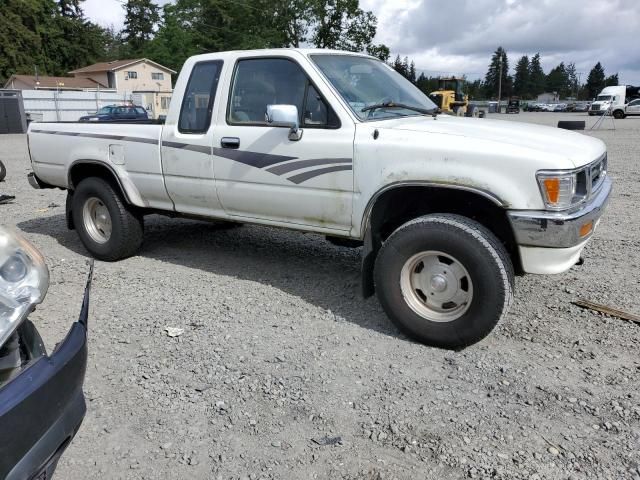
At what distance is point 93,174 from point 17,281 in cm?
404

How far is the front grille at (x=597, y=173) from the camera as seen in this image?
3562 millimetres

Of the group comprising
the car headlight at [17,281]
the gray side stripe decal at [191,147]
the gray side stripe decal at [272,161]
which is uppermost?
the gray side stripe decal at [191,147]

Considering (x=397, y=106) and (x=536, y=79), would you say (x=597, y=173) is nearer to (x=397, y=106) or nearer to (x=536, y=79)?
(x=397, y=106)

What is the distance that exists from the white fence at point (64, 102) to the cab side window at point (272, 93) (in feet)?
94.6

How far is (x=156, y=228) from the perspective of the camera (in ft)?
23.5

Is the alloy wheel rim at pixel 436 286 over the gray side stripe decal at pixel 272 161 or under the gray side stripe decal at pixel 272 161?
under

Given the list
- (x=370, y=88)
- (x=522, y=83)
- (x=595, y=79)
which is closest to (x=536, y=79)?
(x=522, y=83)

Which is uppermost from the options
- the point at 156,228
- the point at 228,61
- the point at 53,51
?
the point at 53,51

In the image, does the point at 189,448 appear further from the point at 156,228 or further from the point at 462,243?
the point at 156,228

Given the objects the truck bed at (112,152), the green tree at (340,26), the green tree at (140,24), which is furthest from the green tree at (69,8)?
the truck bed at (112,152)

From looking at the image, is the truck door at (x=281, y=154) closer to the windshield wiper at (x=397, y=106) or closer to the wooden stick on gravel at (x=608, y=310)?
the windshield wiper at (x=397, y=106)

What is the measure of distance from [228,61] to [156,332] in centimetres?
233

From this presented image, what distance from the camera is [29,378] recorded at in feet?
5.85

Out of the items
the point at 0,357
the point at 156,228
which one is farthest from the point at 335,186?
the point at 156,228
